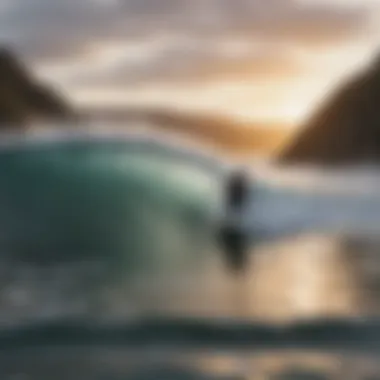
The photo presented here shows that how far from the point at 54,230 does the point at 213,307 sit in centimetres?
63

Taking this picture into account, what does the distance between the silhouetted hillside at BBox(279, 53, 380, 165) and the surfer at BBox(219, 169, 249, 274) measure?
17 cm

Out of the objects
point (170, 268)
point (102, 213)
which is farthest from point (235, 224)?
point (102, 213)

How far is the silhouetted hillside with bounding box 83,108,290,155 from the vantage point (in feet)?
8.34

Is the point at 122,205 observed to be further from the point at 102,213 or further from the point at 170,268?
the point at 170,268

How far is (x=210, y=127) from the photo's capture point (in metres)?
2.59

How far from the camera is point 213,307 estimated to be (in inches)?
90.2

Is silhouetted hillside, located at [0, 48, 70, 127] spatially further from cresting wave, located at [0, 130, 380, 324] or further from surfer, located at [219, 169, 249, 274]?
surfer, located at [219, 169, 249, 274]

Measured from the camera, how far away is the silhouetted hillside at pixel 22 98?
8.18ft

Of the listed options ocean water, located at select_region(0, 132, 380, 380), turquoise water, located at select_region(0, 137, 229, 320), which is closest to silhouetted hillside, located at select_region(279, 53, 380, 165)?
ocean water, located at select_region(0, 132, 380, 380)

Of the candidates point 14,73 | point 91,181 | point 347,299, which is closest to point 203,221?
point 91,181

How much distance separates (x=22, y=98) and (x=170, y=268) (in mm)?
696

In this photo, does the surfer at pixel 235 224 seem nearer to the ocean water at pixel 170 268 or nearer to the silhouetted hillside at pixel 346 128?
the ocean water at pixel 170 268

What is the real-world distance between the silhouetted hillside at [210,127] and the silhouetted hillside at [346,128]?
7 centimetres

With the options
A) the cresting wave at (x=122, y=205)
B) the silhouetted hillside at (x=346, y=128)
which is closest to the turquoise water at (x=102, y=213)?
the cresting wave at (x=122, y=205)
